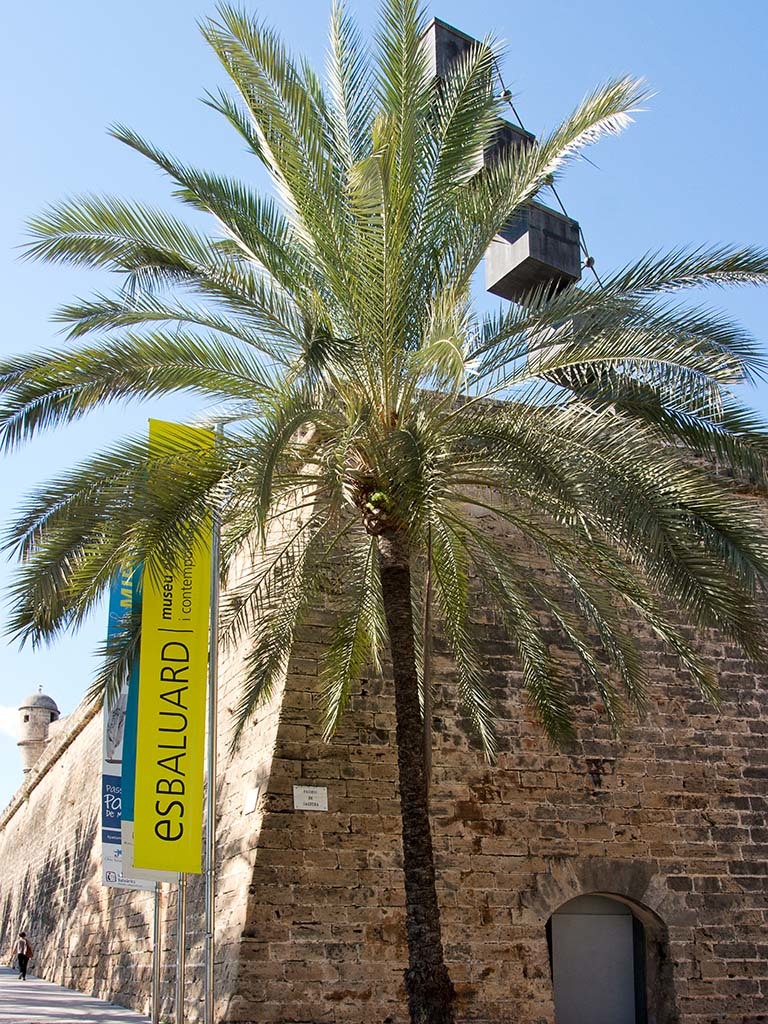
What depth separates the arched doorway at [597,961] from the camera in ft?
35.2

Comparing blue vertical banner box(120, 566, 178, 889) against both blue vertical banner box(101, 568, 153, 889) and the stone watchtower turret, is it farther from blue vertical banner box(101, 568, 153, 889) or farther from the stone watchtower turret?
the stone watchtower turret

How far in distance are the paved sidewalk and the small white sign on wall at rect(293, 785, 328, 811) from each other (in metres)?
2.48

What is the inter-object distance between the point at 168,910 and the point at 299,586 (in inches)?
178

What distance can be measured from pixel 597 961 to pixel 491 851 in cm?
166

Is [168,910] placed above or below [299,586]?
below

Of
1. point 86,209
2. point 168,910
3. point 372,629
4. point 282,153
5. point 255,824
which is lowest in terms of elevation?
point 168,910

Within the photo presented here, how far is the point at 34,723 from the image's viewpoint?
1335 inches

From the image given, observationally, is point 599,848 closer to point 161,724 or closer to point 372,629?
point 372,629

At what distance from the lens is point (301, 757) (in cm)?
999

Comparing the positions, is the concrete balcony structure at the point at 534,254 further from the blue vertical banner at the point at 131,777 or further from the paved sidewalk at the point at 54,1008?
the paved sidewalk at the point at 54,1008

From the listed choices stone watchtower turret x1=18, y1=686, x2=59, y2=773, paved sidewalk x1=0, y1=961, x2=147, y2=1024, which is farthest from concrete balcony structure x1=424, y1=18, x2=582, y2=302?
stone watchtower turret x1=18, y1=686, x2=59, y2=773

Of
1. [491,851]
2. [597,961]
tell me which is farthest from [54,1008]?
[597,961]

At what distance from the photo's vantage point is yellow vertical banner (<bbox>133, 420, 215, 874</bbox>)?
834cm

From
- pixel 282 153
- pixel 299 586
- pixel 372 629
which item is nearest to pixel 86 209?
pixel 282 153
